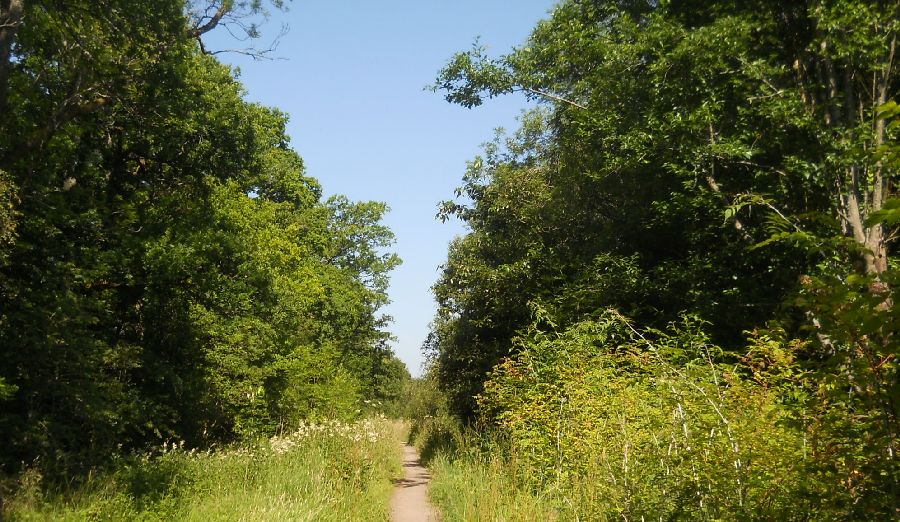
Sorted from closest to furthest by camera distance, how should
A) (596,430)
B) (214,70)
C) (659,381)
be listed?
(659,381) < (596,430) < (214,70)

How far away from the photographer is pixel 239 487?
33.1 feet

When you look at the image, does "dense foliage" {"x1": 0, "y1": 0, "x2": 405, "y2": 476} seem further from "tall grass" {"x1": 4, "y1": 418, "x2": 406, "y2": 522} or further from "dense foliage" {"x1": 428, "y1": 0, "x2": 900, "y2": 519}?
"dense foliage" {"x1": 428, "y1": 0, "x2": 900, "y2": 519}

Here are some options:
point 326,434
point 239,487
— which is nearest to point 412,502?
point 326,434

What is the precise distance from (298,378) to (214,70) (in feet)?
41.6

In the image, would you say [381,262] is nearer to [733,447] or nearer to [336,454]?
[336,454]

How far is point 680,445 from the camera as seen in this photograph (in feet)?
17.0

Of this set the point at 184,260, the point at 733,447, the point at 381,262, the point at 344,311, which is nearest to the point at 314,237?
the point at 344,311

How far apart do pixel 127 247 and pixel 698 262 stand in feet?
42.5

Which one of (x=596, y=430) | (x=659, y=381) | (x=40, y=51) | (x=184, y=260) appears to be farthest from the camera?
(x=184, y=260)

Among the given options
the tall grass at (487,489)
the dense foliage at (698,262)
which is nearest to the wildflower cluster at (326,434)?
the tall grass at (487,489)

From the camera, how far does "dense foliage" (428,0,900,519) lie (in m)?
3.73

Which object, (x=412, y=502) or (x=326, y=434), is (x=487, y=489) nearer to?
(x=412, y=502)

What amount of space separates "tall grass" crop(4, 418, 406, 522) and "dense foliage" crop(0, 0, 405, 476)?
7.25 feet

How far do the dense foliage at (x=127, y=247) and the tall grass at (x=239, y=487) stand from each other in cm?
221
